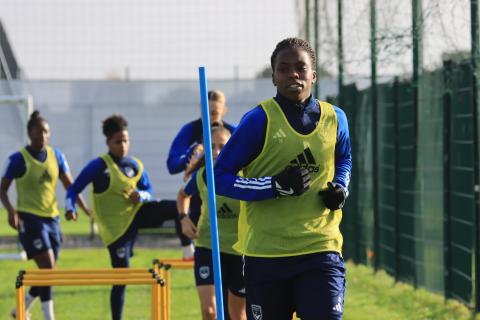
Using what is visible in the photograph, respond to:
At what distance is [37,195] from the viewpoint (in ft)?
43.0

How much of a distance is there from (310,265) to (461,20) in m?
5.86

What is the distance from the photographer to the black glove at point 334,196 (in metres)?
6.22

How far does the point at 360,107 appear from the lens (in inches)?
695

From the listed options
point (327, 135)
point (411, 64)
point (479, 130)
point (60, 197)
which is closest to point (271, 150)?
point (327, 135)

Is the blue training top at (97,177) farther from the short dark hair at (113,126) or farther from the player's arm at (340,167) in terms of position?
the player's arm at (340,167)

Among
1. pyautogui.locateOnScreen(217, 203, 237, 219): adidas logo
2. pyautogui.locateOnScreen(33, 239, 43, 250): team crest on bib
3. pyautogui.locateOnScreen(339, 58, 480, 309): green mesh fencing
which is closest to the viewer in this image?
pyautogui.locateOnScreen(217, 203, 237, 219): adidas logo

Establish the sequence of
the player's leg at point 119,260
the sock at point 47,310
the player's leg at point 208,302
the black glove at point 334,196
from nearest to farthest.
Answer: the black glove at point 334,196 < the player's leg at point 208,302 < the player's leg at point 119,260 < the sock at point 47,310

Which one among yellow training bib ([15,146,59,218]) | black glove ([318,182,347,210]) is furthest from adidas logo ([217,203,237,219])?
yellow training bib ([15,146,59,218])

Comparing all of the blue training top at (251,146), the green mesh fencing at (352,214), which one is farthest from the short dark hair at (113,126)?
the green mesh fencing at (352,214)

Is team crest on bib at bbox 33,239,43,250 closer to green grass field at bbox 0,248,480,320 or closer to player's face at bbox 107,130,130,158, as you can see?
green grass field at bbox 0,248,480,320

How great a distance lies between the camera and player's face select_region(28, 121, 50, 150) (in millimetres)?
13120

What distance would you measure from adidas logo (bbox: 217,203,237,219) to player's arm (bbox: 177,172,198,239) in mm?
387

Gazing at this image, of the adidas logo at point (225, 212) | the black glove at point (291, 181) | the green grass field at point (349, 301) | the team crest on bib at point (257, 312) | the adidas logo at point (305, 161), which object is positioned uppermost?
the adidas logo at point (305, 161)

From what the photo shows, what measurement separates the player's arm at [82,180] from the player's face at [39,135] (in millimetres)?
1431
